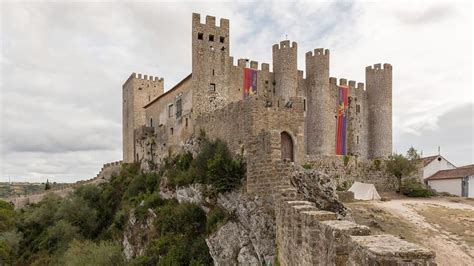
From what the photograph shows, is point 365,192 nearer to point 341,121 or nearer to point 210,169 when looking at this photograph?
point 341,121

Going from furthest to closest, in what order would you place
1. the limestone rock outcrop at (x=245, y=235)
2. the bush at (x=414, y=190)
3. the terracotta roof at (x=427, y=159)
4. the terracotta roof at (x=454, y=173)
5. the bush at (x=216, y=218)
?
the terracotta roof at (x=427, y=159), the terracotta roof at (x=454, y=173), the bush at (x=414, y=190), the bush at (x=216, y=218), the limestone rock outcrop at (x=245, y=235)

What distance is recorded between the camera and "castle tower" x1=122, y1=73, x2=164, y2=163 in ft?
133

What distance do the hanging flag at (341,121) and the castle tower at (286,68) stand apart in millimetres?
6270

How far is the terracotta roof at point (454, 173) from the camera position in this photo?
3338cm

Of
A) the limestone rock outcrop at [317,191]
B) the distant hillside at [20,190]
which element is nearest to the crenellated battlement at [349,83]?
the limestone rock outcrop at [317,191]

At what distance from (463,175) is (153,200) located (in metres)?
28.2

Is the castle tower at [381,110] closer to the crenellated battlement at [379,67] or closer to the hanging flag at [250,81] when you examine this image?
the crenellated battlement at [379,67]

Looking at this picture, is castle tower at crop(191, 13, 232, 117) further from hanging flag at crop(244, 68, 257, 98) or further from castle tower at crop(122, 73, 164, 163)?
castle tower at crop(122, 73, 164, 163)

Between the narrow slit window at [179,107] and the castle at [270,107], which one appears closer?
the castle at [270,107]

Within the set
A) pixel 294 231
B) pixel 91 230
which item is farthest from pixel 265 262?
pixel 91 230

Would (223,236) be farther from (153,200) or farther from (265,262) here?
(153,200)

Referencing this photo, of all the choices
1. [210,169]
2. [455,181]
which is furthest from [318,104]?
[455,181]

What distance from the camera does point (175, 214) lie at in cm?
1959

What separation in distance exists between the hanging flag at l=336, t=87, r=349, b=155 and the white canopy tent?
4192 millimetres
